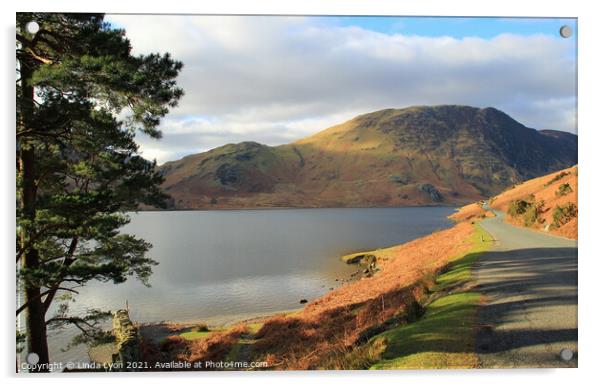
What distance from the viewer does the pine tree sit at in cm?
874

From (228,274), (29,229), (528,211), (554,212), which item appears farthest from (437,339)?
(228,274)

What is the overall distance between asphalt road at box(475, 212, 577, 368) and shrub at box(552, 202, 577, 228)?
618cm

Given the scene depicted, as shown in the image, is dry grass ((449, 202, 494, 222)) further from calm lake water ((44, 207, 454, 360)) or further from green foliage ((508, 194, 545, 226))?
calm lake water ((44, 207, 454, 360))

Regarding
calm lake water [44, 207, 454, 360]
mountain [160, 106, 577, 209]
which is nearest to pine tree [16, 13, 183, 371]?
calm lake water [44, 207, 454, 360]

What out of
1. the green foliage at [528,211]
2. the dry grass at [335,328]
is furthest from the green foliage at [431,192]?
the dry grass at [335,328]

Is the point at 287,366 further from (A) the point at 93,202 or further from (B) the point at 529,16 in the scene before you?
(B) the point at 529,16

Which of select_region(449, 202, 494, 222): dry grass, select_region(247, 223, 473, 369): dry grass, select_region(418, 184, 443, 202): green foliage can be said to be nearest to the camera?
select_region(247, 223, 473, 369): dry grass

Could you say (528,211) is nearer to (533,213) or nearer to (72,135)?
(533,213)

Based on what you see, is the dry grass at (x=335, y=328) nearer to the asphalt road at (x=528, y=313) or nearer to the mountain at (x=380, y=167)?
the asphalt road at (x=528, y=313)

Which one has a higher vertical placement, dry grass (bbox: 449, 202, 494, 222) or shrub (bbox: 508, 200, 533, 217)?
shrub (bbox: 508, 200, 533, 217)

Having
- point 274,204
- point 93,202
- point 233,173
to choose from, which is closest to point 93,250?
point 93,202

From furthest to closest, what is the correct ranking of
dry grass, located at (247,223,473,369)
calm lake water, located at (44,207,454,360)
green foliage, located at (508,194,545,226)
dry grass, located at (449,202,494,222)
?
dry grass, located at (449,202,494,222) < green foliage, located at (508,194,545,226) < calm lake water, located at (44,207,454,360) < dry grass, located at (247,223,473,369)

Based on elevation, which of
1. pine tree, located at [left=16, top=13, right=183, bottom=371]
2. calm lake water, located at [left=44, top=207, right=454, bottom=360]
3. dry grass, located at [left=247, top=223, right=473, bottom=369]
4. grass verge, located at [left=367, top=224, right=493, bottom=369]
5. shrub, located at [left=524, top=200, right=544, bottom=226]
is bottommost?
calm lake water, located at [left=44, top=207, right=454, bottom=360]
